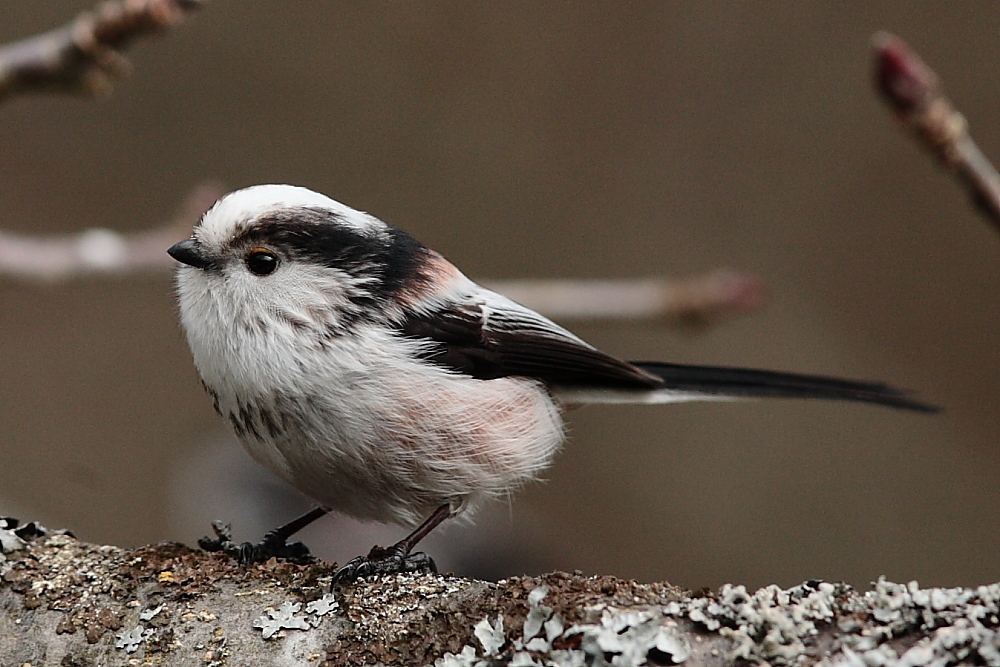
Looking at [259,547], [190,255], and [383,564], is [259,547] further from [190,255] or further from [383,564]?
[190,255]

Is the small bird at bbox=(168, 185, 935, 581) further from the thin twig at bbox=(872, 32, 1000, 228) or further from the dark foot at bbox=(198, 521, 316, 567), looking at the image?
the thin twig at bbox=(872, 32, 1000, 228)

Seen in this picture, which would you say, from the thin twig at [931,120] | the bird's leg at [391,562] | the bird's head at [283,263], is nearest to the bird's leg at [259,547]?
the bird's leg at [391,562]

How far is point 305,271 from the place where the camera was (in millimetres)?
1956

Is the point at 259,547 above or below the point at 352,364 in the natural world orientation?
below

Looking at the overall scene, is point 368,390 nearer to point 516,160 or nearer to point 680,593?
point 680,593

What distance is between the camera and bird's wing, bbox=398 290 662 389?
207 cm

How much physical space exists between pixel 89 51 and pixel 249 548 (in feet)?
3.92

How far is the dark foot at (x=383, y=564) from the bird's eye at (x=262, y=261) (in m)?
0.60

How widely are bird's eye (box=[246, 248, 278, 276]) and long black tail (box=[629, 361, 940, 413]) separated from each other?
3.30 feet

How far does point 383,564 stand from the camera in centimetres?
166

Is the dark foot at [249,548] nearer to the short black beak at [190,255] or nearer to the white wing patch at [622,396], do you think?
the short black beak at [190,255]

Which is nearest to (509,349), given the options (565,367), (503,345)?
(503,345)

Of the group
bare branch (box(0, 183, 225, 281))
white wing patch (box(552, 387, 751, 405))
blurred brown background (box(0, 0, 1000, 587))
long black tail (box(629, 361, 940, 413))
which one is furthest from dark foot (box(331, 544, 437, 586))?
blurred brown background (box(0, 0, 1000, 587))

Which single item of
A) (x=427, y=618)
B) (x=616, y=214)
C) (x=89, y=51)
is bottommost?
(x=427, y=618)
